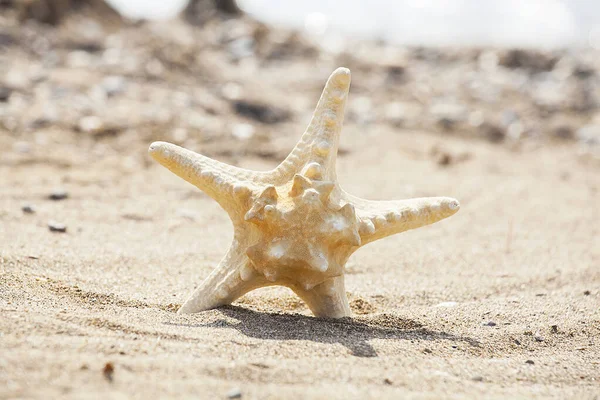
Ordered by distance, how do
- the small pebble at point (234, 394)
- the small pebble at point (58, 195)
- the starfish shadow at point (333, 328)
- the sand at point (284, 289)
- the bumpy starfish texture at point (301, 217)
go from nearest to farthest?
the small pebble at point (234, 394) → the sand at point (284, 289) → the starfish shadow at point (333, 328) → the bumpy starfish texture at point (301, 217) → the small pebble at point (58, 195)

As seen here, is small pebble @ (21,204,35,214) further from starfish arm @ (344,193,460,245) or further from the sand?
starfish arm @ (344,193,460,245)

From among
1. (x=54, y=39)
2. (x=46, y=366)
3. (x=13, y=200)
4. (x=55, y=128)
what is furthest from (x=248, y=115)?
(x=46, y=366)

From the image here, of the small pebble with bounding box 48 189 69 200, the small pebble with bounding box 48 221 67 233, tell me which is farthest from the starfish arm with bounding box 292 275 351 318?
the small pebble with bounding box 48 189 69 200

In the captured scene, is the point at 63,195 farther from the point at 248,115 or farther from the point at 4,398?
the point at 4,398

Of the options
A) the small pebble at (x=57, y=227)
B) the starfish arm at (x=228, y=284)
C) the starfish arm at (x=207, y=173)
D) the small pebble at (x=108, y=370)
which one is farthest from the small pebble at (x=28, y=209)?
the small pebble at (x=108, y=370)

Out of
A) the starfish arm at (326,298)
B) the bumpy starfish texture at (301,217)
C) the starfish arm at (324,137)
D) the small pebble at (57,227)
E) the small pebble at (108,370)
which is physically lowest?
the small pebble at (57,227)

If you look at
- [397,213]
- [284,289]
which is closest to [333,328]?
[397,213]

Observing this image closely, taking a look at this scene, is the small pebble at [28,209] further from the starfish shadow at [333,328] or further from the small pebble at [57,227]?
the starfish shadow at [333,328]
